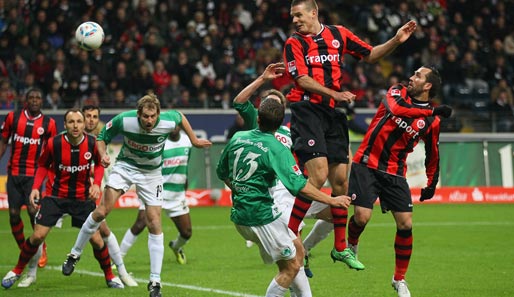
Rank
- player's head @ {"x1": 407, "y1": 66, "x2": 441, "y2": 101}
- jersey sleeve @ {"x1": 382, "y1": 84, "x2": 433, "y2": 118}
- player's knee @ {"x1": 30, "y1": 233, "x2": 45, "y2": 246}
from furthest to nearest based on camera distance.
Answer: player's knee @ {"x1": 30, "y1": 233, "x2": 45, "y2": 246} → player's head @ {"x1": 407, "y1": 66, "x2": 441, "y2": 101} → jersey sleeve @ {"x1": 382, "y1": 84, "x2": 433, "y2": 118}

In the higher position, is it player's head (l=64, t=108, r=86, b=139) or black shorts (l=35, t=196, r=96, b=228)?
player's head (l=64, t=108, r=86, b=139)

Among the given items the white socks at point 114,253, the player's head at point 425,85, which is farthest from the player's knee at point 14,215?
the player's head at point 425,85

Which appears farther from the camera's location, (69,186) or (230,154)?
(69,186)

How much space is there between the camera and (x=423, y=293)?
10617mm

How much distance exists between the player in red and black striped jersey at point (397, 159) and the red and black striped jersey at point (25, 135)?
16.7ft

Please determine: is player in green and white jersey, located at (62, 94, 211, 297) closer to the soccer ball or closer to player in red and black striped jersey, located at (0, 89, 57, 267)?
the soccer ball

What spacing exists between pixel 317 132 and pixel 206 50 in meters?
15.6

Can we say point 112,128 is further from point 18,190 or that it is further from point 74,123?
point 18,190

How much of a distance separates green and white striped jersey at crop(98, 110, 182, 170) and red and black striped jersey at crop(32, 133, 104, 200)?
552 mm

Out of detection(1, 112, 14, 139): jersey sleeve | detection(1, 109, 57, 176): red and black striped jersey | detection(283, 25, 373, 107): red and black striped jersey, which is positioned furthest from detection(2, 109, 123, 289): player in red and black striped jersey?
detection(283, 25, 373, 107): red and black striped jersey

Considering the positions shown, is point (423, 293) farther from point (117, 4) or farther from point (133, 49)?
point (117, 4)

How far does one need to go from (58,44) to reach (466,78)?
1158 cm

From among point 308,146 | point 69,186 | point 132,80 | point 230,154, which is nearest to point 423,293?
point 308,146

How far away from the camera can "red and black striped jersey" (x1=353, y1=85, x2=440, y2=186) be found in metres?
10.2
